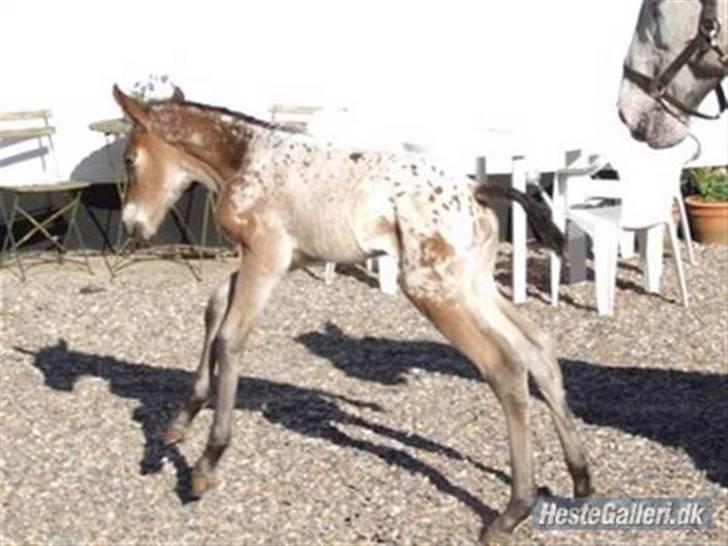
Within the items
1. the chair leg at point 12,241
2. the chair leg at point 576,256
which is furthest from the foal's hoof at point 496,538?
the chair leg at point 12,241

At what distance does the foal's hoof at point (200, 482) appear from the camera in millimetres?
6324

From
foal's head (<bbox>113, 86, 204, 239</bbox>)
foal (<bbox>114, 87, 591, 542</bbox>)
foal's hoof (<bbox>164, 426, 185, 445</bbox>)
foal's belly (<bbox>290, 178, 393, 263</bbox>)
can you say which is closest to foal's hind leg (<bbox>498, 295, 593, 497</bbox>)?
foal (<bbox>114, 87, 591, 542</bbox>)

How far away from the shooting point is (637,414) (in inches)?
295

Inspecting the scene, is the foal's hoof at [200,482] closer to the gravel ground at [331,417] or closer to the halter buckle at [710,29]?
the gravel ground at [331,417]

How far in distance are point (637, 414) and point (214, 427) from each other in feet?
7.18

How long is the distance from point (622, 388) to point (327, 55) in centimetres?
423

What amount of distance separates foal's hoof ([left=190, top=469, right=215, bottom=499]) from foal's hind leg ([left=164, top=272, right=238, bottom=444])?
0.41m

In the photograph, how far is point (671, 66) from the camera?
220 inches

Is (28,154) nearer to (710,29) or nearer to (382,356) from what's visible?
(382,356)

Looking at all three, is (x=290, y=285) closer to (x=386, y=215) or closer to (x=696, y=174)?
(x=696, y=174)

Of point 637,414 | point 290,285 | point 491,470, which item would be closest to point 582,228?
point 290,285

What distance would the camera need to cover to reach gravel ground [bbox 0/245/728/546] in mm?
6367

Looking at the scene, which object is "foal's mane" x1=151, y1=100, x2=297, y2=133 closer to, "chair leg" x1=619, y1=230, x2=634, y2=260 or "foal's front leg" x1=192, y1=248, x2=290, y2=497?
"foal's front leg" x1=192, y1=248, x2=290, y2=497

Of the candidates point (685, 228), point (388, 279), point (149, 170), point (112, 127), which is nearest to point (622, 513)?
point (149, 170)
